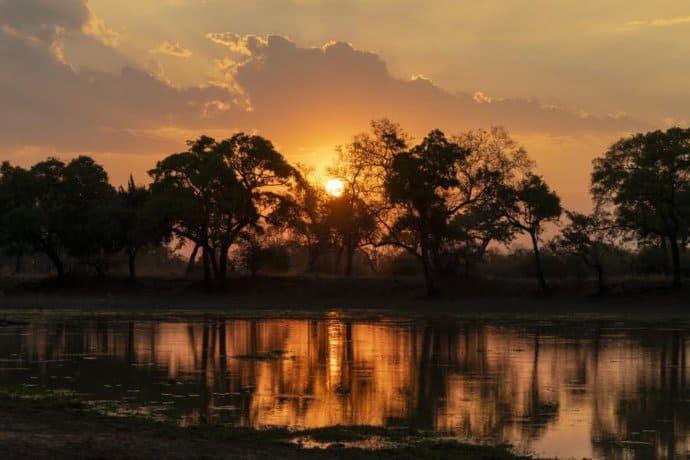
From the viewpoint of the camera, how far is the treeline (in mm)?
69125

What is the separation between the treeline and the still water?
1060 inches

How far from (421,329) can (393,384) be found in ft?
70.2

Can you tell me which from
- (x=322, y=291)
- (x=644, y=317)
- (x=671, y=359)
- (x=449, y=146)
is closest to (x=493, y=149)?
(x=449, y=146)

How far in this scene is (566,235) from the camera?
227ft

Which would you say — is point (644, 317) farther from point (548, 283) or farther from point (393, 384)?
point (393, 384)

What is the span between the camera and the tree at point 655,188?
6675cm

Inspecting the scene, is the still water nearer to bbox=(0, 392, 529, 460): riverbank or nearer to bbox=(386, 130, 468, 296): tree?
bbox=(0, 392, 529, 460): riverbank

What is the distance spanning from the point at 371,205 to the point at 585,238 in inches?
704

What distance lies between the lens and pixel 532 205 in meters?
72.2

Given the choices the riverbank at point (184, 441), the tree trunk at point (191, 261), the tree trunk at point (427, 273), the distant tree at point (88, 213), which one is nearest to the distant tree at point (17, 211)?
the distant tree at point (88, 213)

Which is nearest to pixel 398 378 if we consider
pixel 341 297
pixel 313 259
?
pixel 341 297

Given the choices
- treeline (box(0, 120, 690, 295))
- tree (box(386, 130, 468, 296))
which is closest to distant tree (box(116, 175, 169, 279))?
treeline (box(0, 120, 690, 295))

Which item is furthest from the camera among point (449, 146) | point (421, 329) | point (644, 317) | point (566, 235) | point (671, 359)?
point (449, 146)

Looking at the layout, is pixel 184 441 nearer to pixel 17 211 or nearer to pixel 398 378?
pixel 398 378
